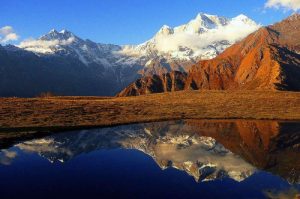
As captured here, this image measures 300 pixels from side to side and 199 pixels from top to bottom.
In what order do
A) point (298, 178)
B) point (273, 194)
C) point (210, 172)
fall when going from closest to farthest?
point (273, 194), point (298, 178), point (210, 172)

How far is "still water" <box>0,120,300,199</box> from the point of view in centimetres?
4375

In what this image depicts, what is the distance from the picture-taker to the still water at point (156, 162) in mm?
43750

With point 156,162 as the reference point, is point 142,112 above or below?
above

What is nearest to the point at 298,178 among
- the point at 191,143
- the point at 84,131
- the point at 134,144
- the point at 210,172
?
the point at 210,172

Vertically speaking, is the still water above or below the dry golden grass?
below

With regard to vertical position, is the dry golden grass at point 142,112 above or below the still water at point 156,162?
above

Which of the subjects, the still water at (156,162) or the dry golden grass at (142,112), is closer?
the still water at (156,162)

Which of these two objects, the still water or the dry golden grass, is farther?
the dry golden grass

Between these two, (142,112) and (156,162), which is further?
(142,112)

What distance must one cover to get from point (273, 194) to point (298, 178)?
651 cm

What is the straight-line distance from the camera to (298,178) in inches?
1809

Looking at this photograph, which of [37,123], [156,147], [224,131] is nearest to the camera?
[156,147]

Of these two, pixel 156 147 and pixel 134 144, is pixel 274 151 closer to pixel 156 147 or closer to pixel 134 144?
pixel 156 147

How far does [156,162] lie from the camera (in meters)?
58.7
